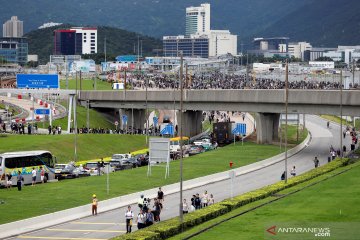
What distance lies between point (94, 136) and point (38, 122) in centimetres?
1989

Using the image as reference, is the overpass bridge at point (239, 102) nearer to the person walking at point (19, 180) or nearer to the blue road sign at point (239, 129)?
the blue road sign at point (239, 129)

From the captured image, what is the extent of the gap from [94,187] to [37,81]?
5267 cm

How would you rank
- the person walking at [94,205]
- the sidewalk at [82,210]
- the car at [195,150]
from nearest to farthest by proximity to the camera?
1. the sidewalk at [82,210]
2. the person walking at [94,205]
3. the car at [195,150]

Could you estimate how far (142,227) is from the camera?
41750mm

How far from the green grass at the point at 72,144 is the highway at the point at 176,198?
18.1m

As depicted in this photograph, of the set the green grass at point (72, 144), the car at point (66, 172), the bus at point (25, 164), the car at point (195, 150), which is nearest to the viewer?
the bus at point (25, 164)

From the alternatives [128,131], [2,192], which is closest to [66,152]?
[2,192]

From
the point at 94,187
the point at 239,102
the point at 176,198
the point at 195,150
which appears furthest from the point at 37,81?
the point at 176,198

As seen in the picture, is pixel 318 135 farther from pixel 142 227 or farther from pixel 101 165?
pixel 142 227

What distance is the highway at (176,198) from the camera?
142 feet

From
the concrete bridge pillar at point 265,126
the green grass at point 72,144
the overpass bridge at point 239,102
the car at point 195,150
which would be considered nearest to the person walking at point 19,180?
the green grass at point 72,144

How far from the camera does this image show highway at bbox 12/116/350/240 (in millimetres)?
43272

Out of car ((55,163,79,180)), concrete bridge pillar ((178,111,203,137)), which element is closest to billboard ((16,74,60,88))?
concrete bridge pillar ((178,111,203,137))

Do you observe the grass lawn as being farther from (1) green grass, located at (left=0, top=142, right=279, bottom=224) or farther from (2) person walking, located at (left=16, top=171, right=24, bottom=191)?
(2) person walking, located at (left=16, top=171, right=24, bottom=191)
